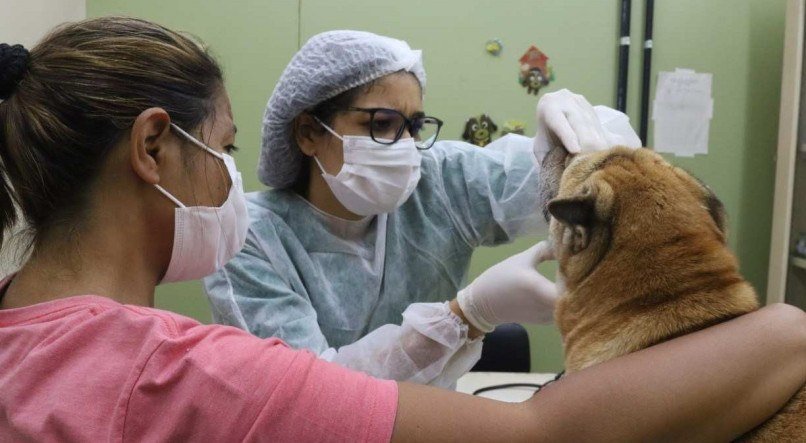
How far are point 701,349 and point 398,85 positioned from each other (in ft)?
2.72

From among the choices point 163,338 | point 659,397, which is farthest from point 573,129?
point 163,338

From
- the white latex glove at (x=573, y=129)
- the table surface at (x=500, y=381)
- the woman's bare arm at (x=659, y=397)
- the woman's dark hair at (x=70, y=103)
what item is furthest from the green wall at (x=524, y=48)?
the woman's dark hair at (x=70, y=103)

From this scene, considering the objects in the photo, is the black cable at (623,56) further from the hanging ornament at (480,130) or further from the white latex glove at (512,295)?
the white latex glove at (512,295)

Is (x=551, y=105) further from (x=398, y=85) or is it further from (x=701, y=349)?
(x=701, y=349)

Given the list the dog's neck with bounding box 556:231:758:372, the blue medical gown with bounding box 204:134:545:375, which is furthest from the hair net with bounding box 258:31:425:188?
the dog's neck with bounding box 556:231:758:372

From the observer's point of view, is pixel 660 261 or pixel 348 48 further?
pixel 348 48

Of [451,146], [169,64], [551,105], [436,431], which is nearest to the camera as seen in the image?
[436,431]

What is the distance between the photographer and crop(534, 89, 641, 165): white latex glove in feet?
3.75

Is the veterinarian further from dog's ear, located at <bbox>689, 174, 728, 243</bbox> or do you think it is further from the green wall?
the green wall

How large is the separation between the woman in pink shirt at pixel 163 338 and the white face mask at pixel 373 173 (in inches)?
19.6

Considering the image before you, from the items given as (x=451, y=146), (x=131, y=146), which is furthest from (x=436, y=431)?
(x=451, y=146)

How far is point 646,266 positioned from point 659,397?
0.65 ft

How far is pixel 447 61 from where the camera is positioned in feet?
8.05

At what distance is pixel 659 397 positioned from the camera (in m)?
0.67
